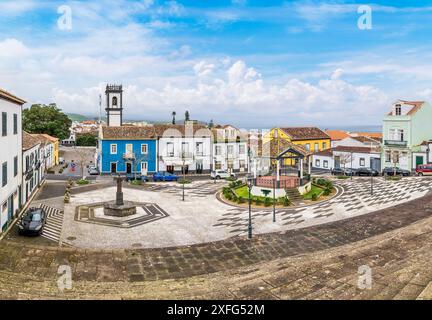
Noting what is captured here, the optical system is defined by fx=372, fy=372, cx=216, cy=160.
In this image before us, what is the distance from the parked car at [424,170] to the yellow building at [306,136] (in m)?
19.0

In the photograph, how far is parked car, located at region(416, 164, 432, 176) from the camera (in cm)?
4362

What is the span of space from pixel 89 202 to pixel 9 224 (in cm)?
920

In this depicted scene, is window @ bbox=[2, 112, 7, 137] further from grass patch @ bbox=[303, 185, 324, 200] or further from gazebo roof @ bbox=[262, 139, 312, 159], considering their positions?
grass patch @ bbox=[303, 185, 324, 200]

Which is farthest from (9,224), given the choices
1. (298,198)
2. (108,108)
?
(108,108)

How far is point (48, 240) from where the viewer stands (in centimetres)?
2125

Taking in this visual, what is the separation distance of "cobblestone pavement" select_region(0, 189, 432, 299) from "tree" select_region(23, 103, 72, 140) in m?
57.8

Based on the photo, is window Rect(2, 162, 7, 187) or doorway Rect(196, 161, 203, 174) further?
doorway Rect(196, 161, 203, 174)

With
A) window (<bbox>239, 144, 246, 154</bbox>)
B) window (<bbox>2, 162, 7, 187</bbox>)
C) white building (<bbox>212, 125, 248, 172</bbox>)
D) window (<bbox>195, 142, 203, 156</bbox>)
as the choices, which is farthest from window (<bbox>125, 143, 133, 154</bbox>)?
window (<bbox>2, 162, 7, 187</bbox>)

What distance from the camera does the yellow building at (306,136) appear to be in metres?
60.5

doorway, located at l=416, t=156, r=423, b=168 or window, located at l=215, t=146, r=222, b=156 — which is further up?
window, located at l=215, t=146, r=222, b=156

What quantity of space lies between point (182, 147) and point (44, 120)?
110ft

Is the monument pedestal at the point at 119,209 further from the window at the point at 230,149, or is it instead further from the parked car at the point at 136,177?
the window at the point at 230,149

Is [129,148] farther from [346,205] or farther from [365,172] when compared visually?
[346,205]
